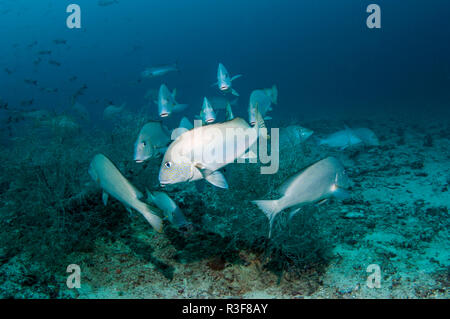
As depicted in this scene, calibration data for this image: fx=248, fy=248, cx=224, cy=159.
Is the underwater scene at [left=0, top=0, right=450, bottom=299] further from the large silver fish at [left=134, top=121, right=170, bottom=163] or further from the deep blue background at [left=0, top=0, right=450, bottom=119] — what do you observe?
the deep blue background at [left=0, top=0, right=450, bottom=119]

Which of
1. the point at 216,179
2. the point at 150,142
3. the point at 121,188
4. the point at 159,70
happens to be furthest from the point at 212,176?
the point at 159,70

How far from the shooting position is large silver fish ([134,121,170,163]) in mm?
3342

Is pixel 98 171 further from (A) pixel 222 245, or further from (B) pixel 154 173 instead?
(B) pixel 154 173

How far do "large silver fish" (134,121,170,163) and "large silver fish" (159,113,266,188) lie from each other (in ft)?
4.72

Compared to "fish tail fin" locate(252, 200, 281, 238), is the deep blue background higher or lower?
higher

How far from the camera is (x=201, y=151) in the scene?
2.01 m

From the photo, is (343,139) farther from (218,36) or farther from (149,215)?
(218,36)

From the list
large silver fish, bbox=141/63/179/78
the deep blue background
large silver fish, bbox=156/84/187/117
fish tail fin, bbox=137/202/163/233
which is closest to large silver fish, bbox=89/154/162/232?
fish tail fin, bbox=137/202/163/233

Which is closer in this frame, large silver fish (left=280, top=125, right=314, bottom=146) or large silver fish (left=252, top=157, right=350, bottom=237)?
large silver fish (left=252, top=157, right=350, bottom=237)

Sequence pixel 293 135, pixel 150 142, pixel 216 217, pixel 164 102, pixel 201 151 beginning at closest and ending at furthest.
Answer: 1. pixel 201 151
2. pixel 150 142
3. pixel 164 102
4. pixel 216 217
5. pixel 293 135

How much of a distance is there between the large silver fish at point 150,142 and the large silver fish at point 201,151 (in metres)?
1.44

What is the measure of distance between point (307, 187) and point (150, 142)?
7.04 ft

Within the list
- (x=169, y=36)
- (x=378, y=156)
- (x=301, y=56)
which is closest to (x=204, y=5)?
(x=169, y=36)
